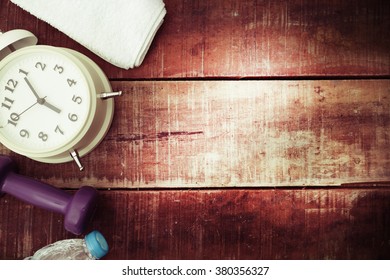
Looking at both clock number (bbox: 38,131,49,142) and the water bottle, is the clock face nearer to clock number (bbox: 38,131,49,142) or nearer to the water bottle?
clock number (bbox: 38,131,49,142)

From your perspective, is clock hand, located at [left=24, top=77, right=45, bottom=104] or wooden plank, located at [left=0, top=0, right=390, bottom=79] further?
wooden plank, located at [left=0, top=0, right=390, bottom=79]

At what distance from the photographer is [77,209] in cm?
68

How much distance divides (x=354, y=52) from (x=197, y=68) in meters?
0.26

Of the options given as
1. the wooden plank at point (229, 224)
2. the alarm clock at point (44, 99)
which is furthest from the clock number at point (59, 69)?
the wooden plank at point (229, 224)

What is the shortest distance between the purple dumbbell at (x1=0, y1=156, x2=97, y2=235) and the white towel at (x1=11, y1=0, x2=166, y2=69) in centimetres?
22

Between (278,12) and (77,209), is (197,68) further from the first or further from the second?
(77,209)

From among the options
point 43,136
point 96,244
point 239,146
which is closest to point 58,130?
point 43,136

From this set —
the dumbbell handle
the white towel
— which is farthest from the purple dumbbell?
the white towel

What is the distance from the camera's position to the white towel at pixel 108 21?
2.31 ft

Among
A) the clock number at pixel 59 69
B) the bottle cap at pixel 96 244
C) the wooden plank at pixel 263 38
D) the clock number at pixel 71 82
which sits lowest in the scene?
the bottle cap at pixel 96 244

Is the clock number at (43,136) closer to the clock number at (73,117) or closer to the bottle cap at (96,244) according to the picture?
the clock number at (73,117)

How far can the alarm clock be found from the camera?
0.68 meters

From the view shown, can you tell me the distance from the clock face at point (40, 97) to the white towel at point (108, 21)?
6 cm

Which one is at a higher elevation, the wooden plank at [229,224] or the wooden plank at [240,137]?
the wooden plank at [240,137]
